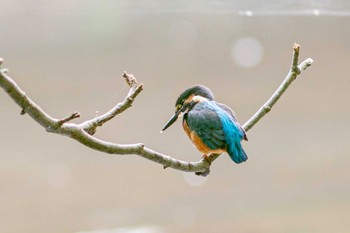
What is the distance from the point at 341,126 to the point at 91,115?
94 cm

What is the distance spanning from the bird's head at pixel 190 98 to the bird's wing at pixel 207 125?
0.01 metres

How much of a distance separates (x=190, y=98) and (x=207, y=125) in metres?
0.05

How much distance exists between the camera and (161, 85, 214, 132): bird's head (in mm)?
773

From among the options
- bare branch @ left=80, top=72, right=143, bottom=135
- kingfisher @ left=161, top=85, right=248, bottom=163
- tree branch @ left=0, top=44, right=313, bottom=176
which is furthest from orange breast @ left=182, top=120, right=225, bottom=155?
bare branch @ left=80, top=72, right=143, bottom=135

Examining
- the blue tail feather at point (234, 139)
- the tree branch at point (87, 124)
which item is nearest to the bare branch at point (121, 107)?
the tree branch at point (87, 124)

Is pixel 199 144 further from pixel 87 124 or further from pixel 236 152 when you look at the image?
pixel 87 124

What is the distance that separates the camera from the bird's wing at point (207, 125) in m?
0.75

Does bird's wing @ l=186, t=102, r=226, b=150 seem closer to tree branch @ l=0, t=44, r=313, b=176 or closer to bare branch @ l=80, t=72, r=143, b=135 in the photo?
tree branch @ l=0, t=44, r=313, b=176

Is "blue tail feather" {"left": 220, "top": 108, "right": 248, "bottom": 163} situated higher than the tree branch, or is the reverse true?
"blue tail feather" {"left": 220, "top": 108, "right": 248, "bottom": 163}

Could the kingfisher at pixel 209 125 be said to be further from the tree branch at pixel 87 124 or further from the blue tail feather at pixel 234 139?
the tree branch at pixel 87 124

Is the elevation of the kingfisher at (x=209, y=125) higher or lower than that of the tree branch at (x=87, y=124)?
higher

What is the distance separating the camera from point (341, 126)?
2432 millimetres

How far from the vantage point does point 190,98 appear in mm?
792

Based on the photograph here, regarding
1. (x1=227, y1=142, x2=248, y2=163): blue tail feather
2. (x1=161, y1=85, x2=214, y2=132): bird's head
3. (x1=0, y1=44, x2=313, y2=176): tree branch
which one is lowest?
(x1=0, y1=44, x2=313, y2=176): tree branch
